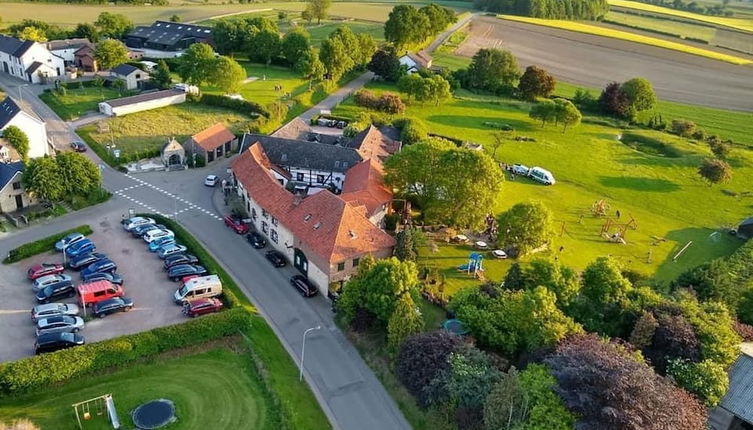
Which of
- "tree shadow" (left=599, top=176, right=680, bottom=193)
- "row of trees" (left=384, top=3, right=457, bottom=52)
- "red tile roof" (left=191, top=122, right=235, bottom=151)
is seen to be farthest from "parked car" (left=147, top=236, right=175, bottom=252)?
"row of trees" (left=384, top=3, right=457, bottom=52)

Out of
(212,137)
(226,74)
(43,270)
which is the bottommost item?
(43,270)

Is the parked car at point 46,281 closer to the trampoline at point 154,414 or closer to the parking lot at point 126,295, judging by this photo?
the parking lot at point 126,295

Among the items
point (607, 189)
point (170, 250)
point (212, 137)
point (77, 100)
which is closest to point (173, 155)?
point (212, 137)

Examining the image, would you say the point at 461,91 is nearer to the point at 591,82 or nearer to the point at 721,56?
the point at 591,82

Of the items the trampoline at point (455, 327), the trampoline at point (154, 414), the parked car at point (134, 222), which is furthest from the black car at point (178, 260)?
the trampoline at point (455, 327)

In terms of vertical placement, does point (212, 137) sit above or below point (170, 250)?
above

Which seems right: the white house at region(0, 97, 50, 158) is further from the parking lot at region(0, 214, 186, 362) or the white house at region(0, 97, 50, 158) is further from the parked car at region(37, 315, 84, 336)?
the parked car at region(37, 315, 84, 336)

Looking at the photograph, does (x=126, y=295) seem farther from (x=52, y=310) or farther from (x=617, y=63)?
(x=617, y=63)

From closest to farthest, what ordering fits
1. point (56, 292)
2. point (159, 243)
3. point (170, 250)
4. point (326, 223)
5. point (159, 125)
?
point (56, 292)
point (326, 223)
point (170, 250)
point (159, 243)
point (159, 125)
